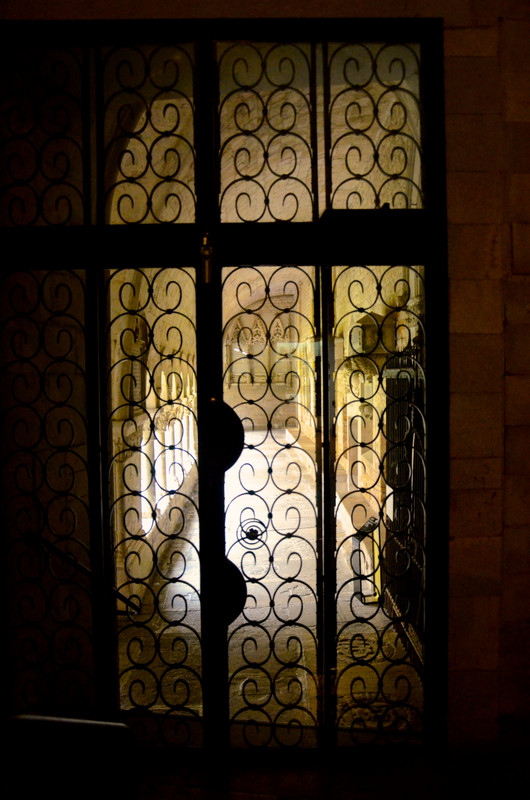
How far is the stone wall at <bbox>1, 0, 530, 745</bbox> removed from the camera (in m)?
3.01

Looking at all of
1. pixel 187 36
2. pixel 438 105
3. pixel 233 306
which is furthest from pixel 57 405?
pixel 233 306

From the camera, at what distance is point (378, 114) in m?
4.58

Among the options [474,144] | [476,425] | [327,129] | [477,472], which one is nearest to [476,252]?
[474,144]

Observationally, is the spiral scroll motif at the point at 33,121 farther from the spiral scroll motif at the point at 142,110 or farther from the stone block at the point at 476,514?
the stone block at the point at 476,514

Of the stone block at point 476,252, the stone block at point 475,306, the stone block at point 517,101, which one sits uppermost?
the stone block at point 517,101

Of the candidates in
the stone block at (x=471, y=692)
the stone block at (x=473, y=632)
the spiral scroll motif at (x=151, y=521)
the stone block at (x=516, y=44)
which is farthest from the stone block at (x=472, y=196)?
the stone block at (x=471, y=692)

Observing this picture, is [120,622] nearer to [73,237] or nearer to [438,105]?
[73,237]

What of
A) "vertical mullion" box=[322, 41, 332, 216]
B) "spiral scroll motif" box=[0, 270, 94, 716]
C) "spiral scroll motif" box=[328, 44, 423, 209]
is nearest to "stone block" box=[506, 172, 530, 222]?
"spiral scroll motif" box=[328, 44, 423, 209]

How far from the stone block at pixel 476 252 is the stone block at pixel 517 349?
0.33m

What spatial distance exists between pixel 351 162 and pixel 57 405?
5.55 m

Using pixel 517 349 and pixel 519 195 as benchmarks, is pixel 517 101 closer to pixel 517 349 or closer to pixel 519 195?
pixel 519 195

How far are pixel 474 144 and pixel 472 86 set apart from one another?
0.30m

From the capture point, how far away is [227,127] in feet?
19.5

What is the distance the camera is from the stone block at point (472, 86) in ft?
9.82
